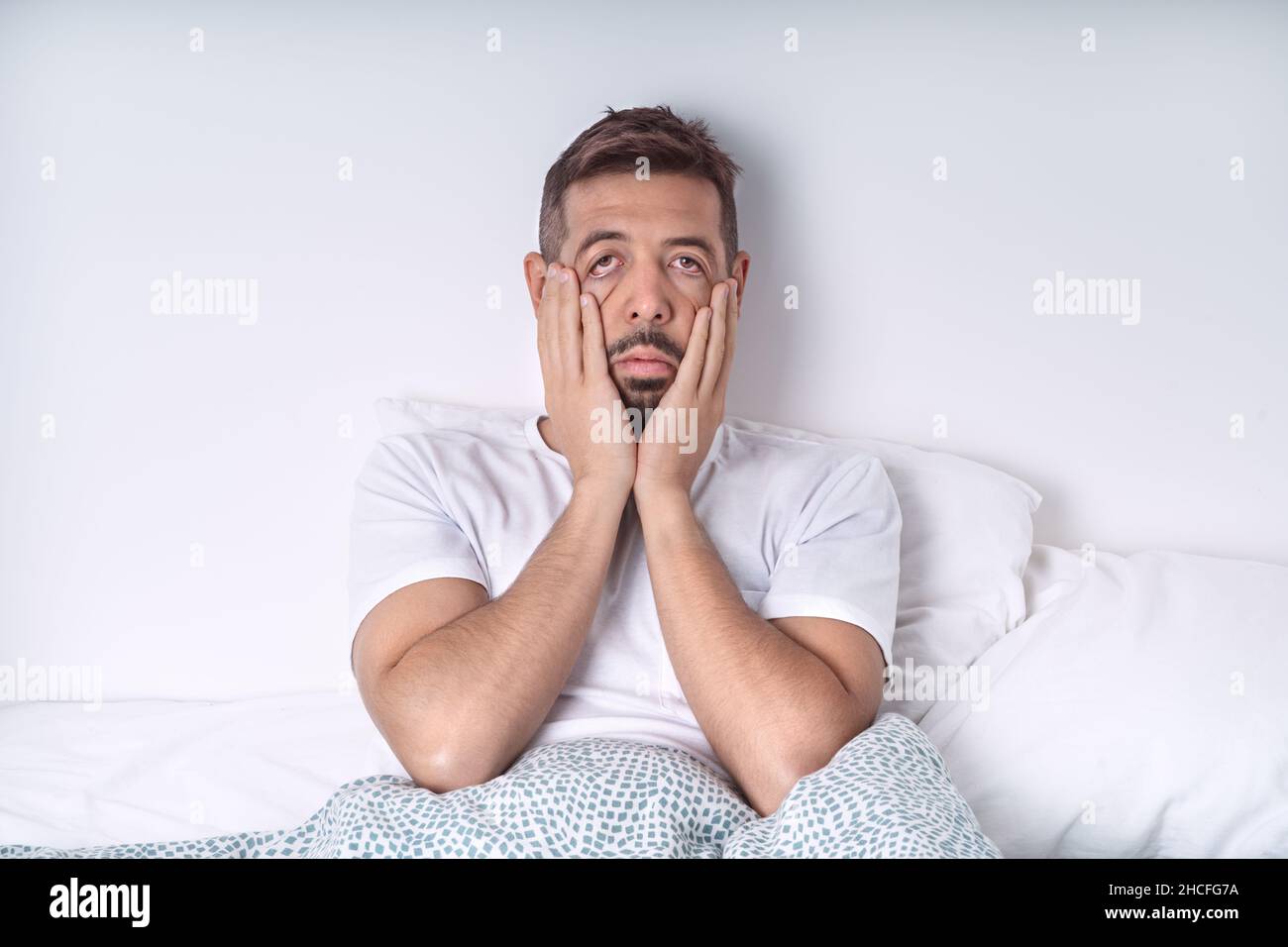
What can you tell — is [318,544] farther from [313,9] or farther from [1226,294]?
[1226,294]

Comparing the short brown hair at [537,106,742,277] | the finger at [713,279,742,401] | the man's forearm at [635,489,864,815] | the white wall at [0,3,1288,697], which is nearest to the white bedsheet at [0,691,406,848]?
the white wall at [0,3,1288,697]

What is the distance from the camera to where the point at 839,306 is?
1785mm

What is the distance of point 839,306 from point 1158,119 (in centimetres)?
66

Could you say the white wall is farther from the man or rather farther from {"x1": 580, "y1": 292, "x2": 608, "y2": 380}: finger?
{"x1": 580, "y1": 292, "x2": 608, "y2": 380}: finger

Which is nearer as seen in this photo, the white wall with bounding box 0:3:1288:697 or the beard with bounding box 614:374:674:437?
the beard with bounding box 614:374:674:437

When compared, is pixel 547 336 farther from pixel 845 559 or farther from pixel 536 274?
pixel 845 559

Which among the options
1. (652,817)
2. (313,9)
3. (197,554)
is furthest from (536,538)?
(313,9)

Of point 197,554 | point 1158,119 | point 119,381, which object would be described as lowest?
point 197,554

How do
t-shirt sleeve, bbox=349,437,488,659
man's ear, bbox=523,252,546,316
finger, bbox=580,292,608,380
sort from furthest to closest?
man's ear, bbox=523,252,546,316 < finger, bbox=580,292,608,380 < t-shirt sleeve, bbox=349,437,488,659

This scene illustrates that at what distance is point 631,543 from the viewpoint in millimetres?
1426

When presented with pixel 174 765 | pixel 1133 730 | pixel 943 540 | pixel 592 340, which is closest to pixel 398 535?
pixel 592 340

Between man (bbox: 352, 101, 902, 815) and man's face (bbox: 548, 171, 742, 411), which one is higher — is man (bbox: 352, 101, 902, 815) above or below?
below

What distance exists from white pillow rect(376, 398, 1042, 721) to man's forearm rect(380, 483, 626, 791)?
0.46m

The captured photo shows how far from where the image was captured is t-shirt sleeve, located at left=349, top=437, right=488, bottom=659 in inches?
50.3
